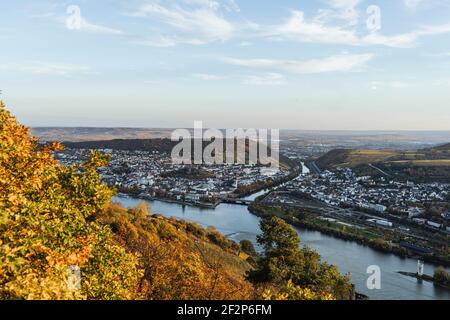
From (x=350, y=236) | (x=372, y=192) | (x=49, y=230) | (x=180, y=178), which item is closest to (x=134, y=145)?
(x=180, y=178)

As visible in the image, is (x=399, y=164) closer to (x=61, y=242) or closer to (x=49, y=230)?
(x=61, y=242)

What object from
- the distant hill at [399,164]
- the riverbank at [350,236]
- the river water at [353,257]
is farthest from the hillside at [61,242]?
the distant hill at [399,164]

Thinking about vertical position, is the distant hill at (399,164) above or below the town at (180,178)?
above

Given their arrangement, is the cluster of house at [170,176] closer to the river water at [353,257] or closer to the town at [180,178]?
the town at [180,178]

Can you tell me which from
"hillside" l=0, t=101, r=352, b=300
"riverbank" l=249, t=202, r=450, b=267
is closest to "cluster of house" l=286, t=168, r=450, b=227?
"riverbank" l=249, t=202, r=450, b=267

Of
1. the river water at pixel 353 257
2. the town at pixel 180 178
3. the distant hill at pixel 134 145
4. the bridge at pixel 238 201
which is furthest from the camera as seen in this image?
the distant hill at pixel 134 145

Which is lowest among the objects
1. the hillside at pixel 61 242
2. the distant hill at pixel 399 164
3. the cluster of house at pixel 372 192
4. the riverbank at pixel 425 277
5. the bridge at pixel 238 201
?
the riverbank at pixel 425 277
